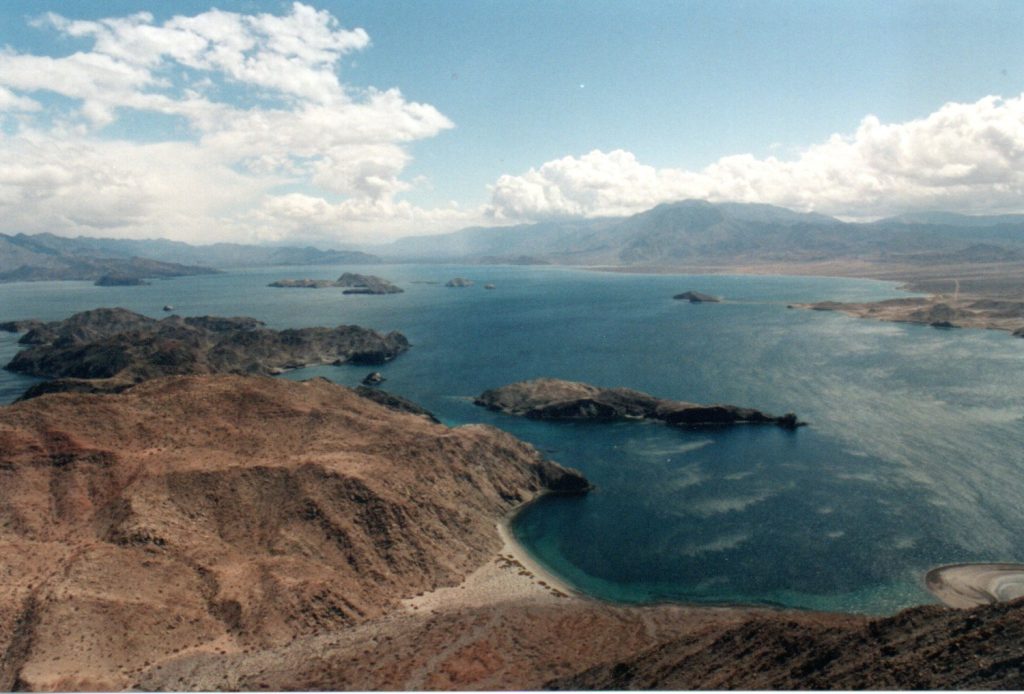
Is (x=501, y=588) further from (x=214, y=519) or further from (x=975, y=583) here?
(x=975, y=583)

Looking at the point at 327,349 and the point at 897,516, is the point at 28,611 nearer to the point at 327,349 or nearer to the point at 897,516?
the point at 897,516

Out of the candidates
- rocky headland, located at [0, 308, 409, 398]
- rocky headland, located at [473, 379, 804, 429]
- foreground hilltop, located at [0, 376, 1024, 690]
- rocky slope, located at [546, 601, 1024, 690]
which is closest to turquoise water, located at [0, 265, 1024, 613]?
rocky headland, located at [473, 379, 804, 429]

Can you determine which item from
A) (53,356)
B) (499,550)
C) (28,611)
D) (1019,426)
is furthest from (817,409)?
(53,356)

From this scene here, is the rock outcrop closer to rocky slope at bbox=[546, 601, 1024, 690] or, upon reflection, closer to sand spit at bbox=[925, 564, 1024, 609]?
rocky slope at bbox=[546, 601, 1024, 690]

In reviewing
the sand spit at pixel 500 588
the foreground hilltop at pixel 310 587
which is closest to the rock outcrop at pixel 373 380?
the foreground hilltop at pixel 310 587

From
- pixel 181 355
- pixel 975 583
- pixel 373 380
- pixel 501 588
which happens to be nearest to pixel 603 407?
pixel 373 380
